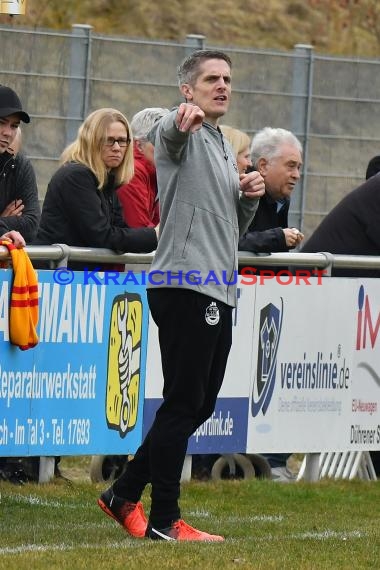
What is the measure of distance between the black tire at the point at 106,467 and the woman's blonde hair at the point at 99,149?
1.69 meters

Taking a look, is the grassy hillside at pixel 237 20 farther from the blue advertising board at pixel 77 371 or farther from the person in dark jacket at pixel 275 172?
the blue advertising board at pixel 77 371

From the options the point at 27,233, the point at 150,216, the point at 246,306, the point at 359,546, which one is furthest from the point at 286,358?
the point at 359,546

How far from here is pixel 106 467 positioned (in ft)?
32.4

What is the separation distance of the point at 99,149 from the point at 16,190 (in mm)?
547

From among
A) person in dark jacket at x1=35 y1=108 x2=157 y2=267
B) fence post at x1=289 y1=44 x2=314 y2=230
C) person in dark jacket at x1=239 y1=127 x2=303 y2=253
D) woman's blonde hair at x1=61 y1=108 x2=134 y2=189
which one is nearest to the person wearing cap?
person in dark jacket at x1=35 y1=108 x2=157 y2=267

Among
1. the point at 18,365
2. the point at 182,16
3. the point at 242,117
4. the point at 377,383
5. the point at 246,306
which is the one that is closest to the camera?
the point at 18,365

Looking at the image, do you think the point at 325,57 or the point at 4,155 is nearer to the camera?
the point at 4,155

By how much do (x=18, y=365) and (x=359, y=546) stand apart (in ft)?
7.58

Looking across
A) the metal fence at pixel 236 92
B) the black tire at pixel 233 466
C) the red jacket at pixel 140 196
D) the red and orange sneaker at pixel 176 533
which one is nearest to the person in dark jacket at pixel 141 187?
the red jacket at pixel 140 196

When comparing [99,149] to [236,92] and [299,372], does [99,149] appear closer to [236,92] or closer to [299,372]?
[299,372]

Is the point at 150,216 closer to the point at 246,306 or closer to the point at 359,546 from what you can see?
the point at 246,306

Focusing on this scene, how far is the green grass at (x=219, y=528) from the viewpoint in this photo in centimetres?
707

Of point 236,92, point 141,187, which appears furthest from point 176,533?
point 236,92

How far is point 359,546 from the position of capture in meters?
7.70
